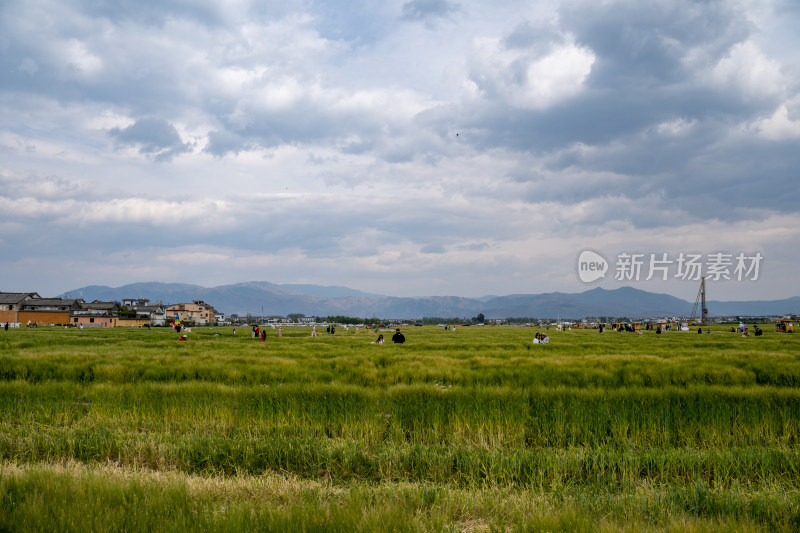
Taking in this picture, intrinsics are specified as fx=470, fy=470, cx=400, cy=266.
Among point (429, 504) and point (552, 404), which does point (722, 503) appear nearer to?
point (429, 504)

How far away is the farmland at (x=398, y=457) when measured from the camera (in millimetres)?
4938

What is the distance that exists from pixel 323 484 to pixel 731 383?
16.9 metres

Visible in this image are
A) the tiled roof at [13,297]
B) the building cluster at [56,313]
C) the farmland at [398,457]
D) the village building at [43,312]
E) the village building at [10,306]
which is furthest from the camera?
the village building at [43,312]

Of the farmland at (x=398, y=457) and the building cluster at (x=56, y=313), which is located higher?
the farmland at (x=398, y=457)

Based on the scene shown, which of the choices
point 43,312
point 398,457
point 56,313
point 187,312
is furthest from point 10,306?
point 398,457

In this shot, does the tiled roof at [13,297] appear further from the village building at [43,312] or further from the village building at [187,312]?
the village building at [187,312]

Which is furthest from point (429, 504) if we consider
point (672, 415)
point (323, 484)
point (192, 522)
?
point (672, 415)

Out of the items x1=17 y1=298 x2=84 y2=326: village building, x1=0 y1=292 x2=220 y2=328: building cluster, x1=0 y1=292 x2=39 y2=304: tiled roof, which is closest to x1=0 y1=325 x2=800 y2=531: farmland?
x1=0 y1=292 x2=220 y2=328: building cluster

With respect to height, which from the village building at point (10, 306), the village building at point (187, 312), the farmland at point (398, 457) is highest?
the farmland at point (398, 457)

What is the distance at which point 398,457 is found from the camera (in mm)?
7816

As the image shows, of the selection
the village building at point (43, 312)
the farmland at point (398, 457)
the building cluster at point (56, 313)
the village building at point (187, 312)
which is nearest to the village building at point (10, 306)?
the building cluster at point (56, 313)

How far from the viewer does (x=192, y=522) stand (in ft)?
15.3

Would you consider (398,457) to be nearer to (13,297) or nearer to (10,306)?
(10,306)

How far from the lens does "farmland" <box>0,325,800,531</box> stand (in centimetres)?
494
